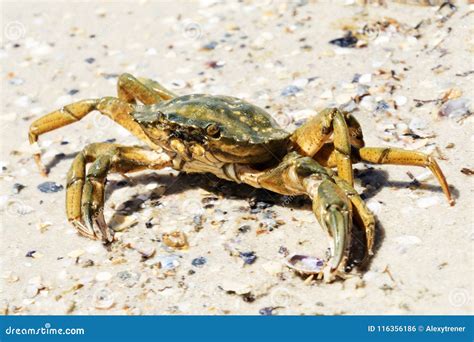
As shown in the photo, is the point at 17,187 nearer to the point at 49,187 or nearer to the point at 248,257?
the point at 49,187

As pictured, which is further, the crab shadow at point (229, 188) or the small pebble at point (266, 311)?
the crab shadow at point (229, 188)

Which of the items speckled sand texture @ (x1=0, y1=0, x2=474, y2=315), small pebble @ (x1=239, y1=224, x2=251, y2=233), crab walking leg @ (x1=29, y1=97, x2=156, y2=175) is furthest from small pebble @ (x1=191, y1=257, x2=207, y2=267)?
crab walking leg @ (x1=29, y1=97, x2=156, y2=175)

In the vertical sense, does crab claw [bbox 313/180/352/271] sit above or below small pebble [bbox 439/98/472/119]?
above

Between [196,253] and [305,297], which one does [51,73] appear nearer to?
[196,253]

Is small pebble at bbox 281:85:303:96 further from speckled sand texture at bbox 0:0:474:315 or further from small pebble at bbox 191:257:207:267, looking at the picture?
small pebble at bbox 191:257:207:267

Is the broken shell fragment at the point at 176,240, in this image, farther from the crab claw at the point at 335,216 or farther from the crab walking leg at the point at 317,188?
the crab claw at the point at 335,216

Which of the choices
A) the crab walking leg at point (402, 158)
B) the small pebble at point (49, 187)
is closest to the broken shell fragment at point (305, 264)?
the crab walking leg at point (402, 158)
